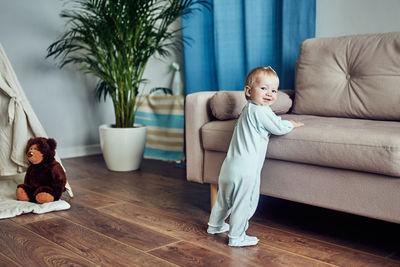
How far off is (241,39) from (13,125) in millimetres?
1473

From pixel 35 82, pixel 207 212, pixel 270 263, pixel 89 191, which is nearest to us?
pixel 270 263

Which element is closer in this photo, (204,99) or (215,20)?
(204,99)

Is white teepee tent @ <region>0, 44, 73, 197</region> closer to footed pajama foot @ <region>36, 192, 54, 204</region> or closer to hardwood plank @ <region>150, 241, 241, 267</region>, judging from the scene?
footed pajama foot @ <region>36, 192, 54, 204</region>

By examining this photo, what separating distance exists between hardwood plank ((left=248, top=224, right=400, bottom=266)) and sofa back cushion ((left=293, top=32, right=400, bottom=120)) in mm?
653

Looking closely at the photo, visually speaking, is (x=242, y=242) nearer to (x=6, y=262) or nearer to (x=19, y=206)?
(x=6, y=262)

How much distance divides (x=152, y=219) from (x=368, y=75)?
1.16 m

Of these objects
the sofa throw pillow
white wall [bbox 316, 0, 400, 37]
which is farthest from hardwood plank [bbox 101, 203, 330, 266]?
white wall [bbox 316, 0, 400, 37]

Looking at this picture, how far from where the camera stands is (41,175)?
2.01m

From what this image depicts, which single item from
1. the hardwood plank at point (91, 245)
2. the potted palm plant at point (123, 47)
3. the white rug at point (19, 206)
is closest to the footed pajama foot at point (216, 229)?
the hardwood plank at point (91, 245)

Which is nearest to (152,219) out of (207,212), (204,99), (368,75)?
(207,212)

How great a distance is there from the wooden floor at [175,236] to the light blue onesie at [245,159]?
4.9 inches

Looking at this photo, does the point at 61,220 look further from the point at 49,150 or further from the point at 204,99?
the point at 204,99

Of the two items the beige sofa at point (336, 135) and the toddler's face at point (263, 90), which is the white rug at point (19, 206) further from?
the toddler's face at point (263, 90)

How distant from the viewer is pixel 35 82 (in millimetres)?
3113
